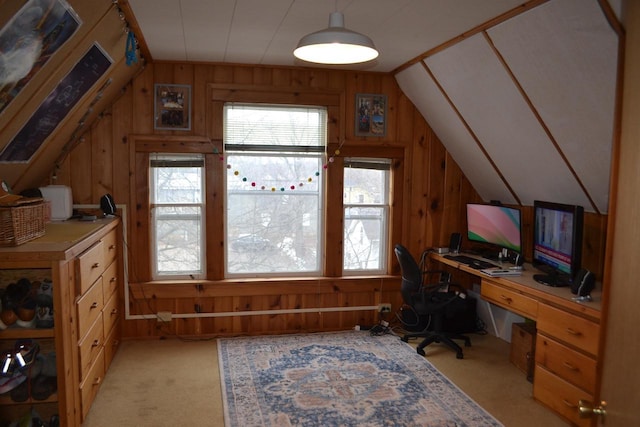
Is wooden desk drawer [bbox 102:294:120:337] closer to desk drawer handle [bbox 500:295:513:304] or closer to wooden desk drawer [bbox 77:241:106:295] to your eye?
wooden desk drawer [bbox 77:241:106:295]

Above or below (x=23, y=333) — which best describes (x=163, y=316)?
below

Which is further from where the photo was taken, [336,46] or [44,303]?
[44,303]

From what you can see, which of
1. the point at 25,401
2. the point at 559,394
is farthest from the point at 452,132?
the point at 25,401

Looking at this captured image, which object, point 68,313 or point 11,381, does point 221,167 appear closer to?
point 68,313

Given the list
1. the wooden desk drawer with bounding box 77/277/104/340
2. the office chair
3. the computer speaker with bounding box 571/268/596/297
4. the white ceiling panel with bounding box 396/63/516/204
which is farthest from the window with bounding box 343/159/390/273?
the wooden desk drawer with bounding box 77/277/104/340

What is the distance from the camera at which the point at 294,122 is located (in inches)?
177

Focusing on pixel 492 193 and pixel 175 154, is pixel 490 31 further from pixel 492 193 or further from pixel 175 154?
pixel 175 154

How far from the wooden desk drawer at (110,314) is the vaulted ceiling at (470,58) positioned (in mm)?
1103

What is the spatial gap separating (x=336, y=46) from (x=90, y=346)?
2.24 m

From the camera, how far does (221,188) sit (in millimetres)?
4363

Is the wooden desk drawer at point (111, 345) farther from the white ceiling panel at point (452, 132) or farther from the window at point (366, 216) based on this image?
the white ceiling panel at point (452, 132)

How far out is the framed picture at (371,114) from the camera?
4562mm

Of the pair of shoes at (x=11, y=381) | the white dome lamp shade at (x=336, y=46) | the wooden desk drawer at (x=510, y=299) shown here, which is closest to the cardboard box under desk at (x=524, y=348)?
the wooden desk drawer at (x=510, y=299)

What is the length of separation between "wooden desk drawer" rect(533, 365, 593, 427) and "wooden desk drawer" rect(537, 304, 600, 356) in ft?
0.82
